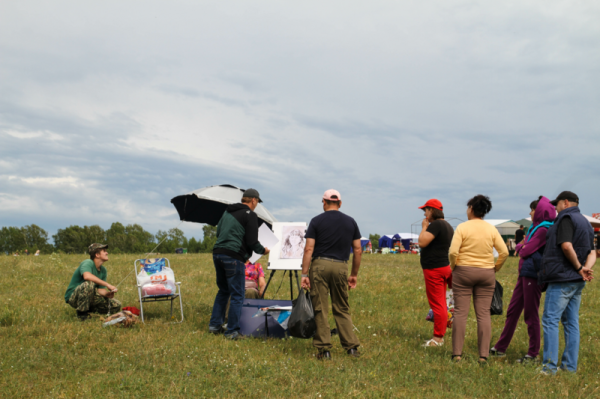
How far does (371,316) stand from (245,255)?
384cm

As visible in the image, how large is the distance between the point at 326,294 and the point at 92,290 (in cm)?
481

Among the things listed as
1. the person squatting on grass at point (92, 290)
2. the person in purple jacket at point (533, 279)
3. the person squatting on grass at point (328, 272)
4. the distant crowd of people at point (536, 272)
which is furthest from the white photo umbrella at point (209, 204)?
the person in purple jacket at point (533, 279)

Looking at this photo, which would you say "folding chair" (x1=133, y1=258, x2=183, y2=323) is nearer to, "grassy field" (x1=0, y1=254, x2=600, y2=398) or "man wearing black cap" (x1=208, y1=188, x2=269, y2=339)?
"grassy field" (x1=0, y1=254, x2=600, y2=398)

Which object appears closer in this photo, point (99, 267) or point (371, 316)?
point (99, 267)

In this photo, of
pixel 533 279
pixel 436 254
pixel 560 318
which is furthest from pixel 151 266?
A: pixel 560 318

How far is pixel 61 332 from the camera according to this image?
7152 mm

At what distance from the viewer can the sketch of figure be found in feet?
27.9

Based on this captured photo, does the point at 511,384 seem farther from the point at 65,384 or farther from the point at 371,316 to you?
the point at 65,384

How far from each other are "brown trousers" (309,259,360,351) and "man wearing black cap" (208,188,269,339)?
5.37 ft

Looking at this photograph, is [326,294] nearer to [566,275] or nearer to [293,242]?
[293,242]

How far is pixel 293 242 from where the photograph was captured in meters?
8.57

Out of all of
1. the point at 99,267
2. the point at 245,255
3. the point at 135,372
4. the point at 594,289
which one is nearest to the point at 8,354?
the point at 135,372

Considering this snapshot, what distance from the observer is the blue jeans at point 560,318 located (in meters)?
5.55

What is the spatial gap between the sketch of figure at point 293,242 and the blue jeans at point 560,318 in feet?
14.4
